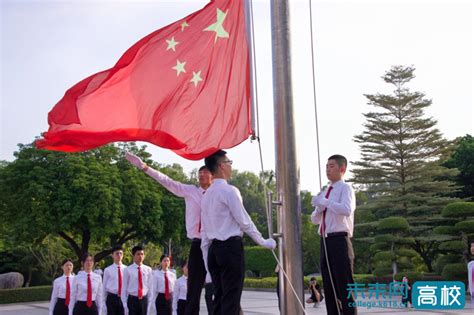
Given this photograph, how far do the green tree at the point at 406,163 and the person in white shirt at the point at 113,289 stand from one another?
814 inches

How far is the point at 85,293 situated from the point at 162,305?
2069 mm

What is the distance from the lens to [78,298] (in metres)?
9.09

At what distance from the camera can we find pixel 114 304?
10.2m

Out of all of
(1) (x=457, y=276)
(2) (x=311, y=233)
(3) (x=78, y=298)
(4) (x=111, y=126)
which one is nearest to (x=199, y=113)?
(4) (x=111, y=126)

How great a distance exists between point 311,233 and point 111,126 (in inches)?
1221

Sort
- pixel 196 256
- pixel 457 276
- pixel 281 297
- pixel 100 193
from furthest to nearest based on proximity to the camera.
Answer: pixel 100 193 → pixel 457 276 → pixel 196 256 → pixel 281 297

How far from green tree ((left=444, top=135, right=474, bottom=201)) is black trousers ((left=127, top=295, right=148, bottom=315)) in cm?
2329

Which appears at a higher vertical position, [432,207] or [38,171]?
[38,171]

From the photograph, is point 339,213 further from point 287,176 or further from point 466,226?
point 466,226

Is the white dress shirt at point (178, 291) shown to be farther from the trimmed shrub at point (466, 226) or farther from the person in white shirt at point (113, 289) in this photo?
the trimmed shrub at point (466, 226)

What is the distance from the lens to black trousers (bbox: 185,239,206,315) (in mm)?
5871

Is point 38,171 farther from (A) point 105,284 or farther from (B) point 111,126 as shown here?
(B) point 111,126

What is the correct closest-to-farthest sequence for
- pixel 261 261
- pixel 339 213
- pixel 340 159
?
pixel 339 213
pixel 340 159
pixel 261 261

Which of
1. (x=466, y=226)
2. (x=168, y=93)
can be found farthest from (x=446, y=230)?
(x=168, y=93)
